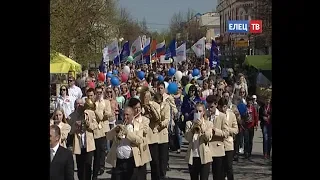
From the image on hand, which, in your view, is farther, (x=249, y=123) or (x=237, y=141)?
(x=249, y=123)

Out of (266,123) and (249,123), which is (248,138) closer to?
(249,123)

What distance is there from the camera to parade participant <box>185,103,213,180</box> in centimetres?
874

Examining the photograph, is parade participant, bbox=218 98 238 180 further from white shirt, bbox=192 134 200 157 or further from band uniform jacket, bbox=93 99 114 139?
band uniform jacket, bbox=93 99 114 139

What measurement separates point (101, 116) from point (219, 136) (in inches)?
88.0

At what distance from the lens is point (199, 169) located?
29.6 feet

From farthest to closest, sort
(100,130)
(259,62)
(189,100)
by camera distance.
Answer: (259,62), (189,100), (100,130)

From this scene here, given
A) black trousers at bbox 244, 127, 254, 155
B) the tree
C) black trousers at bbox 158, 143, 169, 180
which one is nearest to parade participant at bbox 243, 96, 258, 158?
black trousers at bbox 244, 127, 254, 155

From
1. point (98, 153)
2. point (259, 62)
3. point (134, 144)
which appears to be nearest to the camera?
point (134, 144)

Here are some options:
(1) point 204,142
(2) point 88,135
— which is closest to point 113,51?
(2) point 88,135

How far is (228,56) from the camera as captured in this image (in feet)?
148

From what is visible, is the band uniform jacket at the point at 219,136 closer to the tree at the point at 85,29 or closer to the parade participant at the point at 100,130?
the parade participant at the point at 100,130

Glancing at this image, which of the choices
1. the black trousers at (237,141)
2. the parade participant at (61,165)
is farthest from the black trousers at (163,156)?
the parade participant at (61,165)
